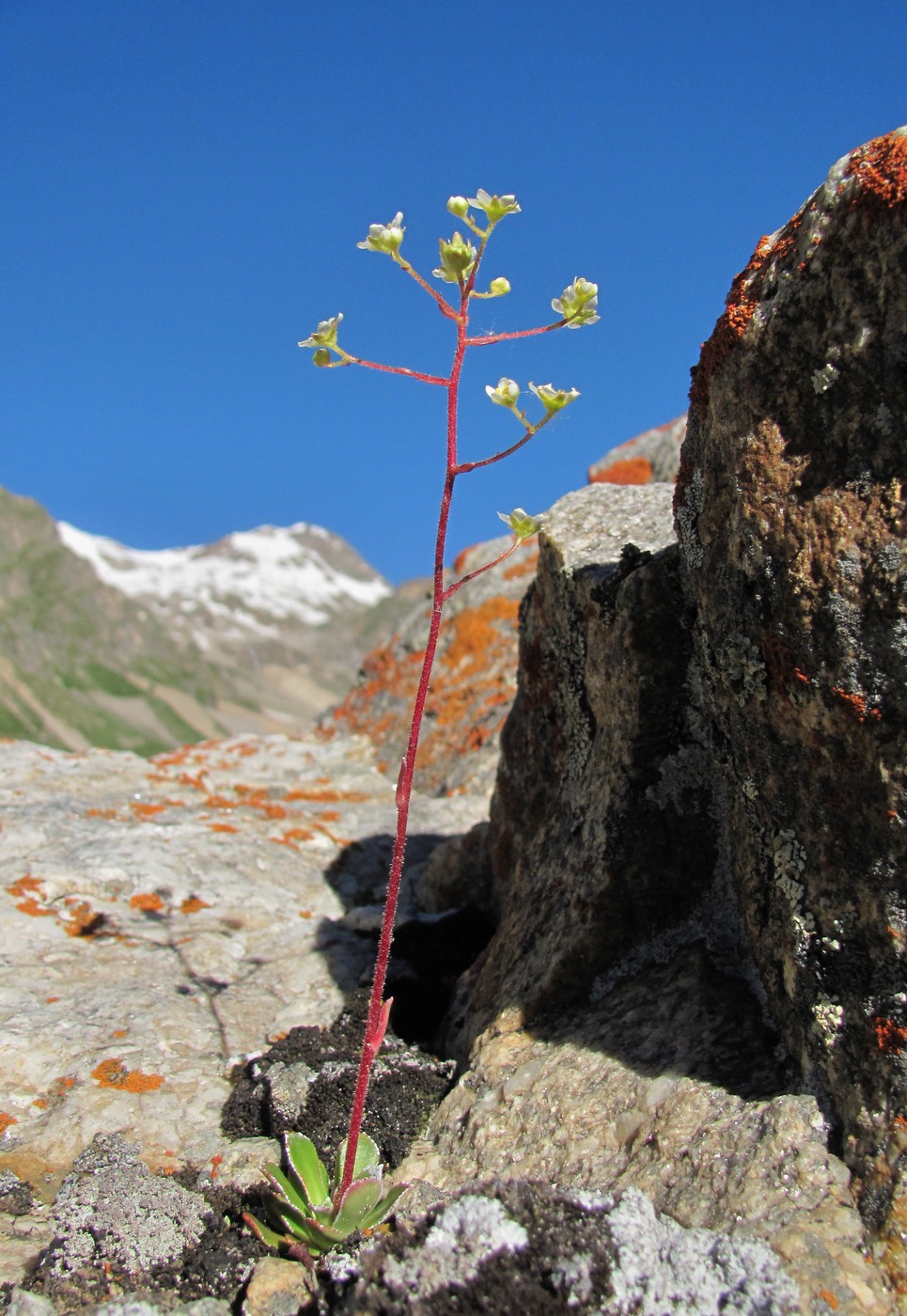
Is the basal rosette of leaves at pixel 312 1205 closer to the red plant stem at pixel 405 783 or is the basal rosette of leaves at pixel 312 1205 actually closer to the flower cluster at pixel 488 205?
the red plant stem at pixel 405 783

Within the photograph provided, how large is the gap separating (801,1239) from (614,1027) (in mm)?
1506

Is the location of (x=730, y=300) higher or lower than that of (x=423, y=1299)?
higher

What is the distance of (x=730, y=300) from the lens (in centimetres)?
394

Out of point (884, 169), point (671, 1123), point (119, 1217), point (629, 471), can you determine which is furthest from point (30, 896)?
point (629, 471)

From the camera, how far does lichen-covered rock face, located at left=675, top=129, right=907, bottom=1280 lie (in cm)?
317

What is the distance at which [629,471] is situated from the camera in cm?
1681

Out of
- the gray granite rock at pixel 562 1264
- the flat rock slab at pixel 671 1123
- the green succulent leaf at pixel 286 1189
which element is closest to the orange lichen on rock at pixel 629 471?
the flat rock slab at pixel 671 1123

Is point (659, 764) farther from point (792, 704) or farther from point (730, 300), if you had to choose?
point (730, 300)

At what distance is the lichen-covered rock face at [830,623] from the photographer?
317 cm

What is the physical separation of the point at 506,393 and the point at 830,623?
159 centimetres

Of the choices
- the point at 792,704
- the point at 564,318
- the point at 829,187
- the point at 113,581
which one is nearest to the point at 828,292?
the point at 829,187

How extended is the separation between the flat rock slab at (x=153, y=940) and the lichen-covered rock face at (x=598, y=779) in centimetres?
160

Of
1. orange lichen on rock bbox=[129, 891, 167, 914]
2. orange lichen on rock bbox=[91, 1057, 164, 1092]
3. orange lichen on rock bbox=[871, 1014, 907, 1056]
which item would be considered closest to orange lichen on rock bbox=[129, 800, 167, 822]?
orange lichen on rock bbox=[129, 891, 167, 914]

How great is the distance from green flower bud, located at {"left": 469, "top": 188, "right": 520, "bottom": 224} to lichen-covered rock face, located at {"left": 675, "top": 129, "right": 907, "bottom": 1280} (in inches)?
47.2
